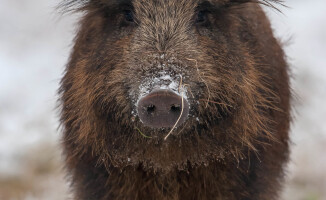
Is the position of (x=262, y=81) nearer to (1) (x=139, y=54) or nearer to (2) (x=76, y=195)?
(1) (x=139, y=54)

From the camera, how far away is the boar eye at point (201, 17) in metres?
3.96

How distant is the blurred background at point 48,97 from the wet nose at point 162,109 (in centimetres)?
250

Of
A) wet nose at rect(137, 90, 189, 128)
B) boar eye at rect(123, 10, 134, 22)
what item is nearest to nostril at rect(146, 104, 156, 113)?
wet nose at rect(137, 90, 189, 128)

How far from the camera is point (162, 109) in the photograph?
3234 mm

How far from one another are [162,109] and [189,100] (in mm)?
268

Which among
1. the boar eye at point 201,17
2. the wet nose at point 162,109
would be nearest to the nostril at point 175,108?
the wet nose at point 162,109

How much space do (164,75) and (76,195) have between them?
1.82 metres

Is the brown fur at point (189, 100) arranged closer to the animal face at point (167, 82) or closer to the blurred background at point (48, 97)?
the animal face at point (167, 82)

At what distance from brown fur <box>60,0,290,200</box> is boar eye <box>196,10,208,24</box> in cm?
2

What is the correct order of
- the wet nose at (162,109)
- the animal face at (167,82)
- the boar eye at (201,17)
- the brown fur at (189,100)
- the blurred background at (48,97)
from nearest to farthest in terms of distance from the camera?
the wet nose at (162,109) → the animal face at (167,82) → the brown fur at (189,100) → the boar eye at (201,17) → the blurred background at (48,97)

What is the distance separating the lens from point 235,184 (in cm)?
423

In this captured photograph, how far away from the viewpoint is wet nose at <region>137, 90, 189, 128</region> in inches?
126

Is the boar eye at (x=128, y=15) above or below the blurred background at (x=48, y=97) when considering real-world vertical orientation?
above

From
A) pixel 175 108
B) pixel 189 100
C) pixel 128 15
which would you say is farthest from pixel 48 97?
pixel 175 108
